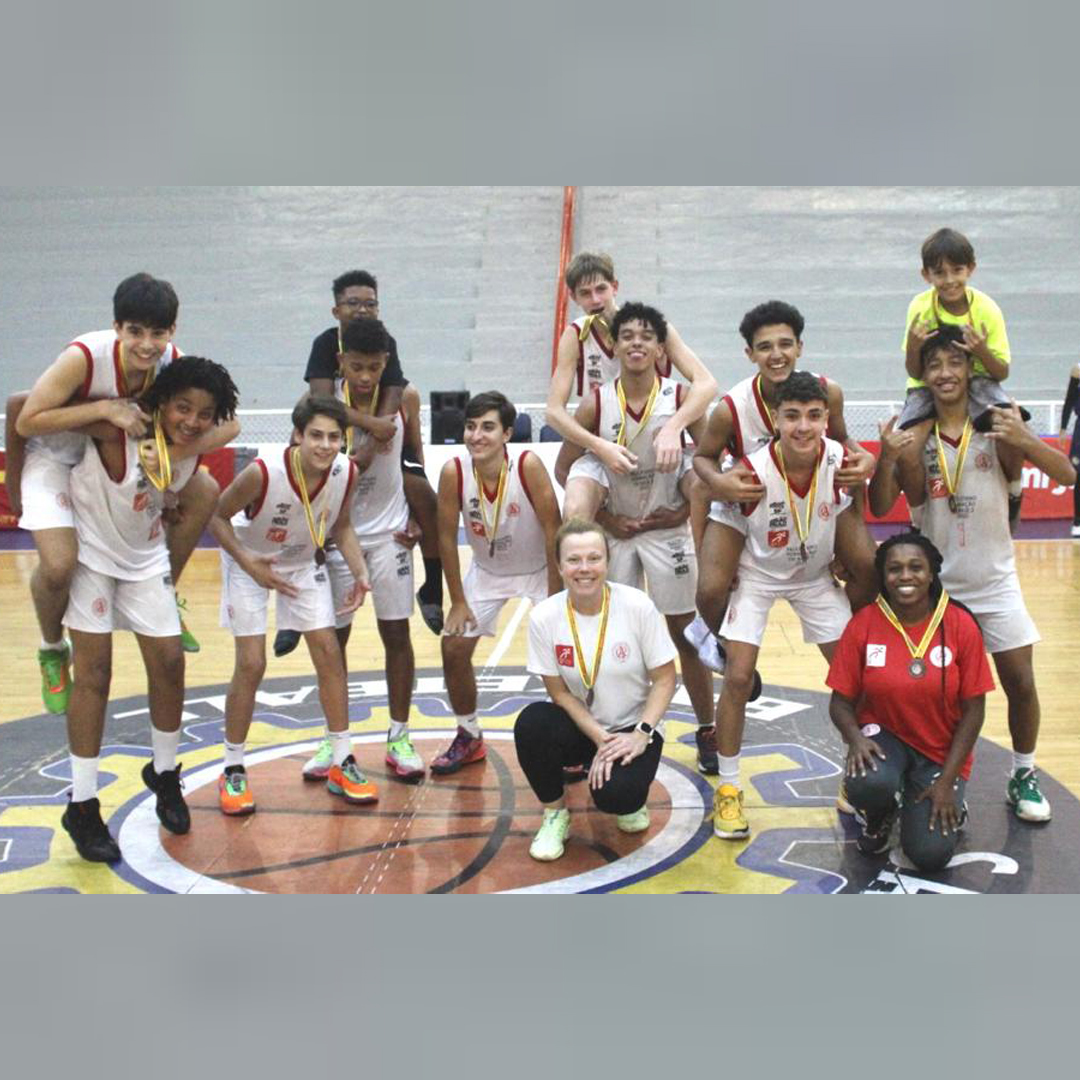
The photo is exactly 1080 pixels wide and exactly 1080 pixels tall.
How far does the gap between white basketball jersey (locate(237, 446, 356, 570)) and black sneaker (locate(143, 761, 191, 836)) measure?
34.2 inches

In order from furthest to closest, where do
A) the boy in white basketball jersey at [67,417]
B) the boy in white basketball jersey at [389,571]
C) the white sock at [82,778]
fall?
the boy in white basketball jersey at [389,571] → the white sock at [82,778] → the boy in white basketball jersey at [67,417]

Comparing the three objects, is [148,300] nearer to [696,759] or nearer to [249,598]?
[249,598]

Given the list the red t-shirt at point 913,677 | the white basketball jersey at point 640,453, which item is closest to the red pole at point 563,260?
the white basketball jersey at point 640,453

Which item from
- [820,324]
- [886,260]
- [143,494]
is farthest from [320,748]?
[886,260]

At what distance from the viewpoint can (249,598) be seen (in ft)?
16.1

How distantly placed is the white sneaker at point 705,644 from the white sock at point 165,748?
6.23 ft

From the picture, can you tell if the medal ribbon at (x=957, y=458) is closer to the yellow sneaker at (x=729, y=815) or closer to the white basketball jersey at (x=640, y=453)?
the white basketball jersey at (x=640, y=453)

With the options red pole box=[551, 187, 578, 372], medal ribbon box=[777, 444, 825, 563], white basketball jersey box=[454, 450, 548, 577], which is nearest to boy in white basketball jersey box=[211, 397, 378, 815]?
white basketball jersey box=[454, 450, 548, 577]

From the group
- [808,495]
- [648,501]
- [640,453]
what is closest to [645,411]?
[640,453]

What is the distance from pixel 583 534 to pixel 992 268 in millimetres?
15903

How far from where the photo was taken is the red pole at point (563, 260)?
16.8 metres

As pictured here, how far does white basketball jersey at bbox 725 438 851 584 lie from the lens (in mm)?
4613

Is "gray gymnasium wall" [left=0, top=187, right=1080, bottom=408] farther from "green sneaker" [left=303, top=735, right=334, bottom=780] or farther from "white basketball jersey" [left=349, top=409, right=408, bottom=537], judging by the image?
"green sneaker" [left=303, top=735, right=334, bottom=780]

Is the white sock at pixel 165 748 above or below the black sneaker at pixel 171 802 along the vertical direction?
above
